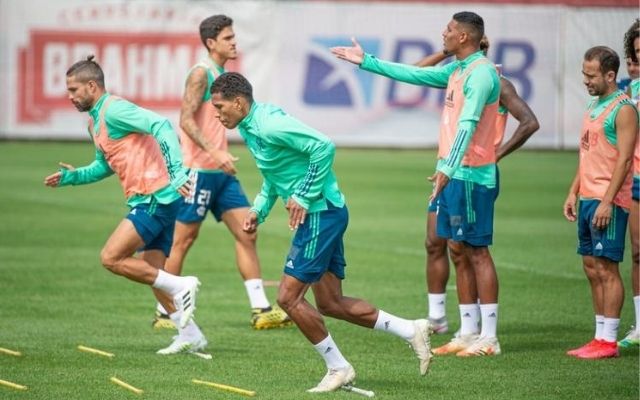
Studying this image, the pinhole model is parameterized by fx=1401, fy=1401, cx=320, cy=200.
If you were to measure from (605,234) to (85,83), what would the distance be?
4311mm

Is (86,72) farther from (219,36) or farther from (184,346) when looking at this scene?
(184,346)

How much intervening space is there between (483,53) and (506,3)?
2541 centimetres

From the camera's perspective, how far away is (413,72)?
37.7ft

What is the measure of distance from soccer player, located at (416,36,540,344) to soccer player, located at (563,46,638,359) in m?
0.64

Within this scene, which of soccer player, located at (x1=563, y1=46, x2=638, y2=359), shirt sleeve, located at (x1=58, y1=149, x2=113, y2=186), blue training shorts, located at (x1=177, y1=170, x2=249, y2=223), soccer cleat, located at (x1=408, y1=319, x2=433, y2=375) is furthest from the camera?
blue training shorts, located at (x1=177, y1=170, x2=249, y2=223)

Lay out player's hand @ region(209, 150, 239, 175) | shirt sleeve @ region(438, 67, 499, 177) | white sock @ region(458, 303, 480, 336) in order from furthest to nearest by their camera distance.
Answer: player's hand @ region(209, 150, 239, 175) → white sock @ region(458, 303, 480, 336) → shirt sleeve @ region(438, 67, 499, 177)

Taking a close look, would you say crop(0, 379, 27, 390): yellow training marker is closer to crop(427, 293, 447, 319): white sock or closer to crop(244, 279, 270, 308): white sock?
crop(244, 279, 270, 308): white sock

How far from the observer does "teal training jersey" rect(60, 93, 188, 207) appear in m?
10.8

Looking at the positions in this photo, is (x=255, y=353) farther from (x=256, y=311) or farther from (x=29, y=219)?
(x=29, y=219)

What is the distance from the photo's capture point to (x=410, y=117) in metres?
35.2

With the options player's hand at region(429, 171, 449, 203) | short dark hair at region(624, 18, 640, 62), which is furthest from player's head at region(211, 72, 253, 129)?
short dark hair at region(624, 18, 640, 62)

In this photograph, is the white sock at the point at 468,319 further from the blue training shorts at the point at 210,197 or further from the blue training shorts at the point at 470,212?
the blue training shorts at the point at 210,197

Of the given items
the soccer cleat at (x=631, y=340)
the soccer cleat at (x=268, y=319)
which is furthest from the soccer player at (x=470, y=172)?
the soccer cleat at (x=268, y=319)

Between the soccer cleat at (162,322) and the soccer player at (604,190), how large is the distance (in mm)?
3563
